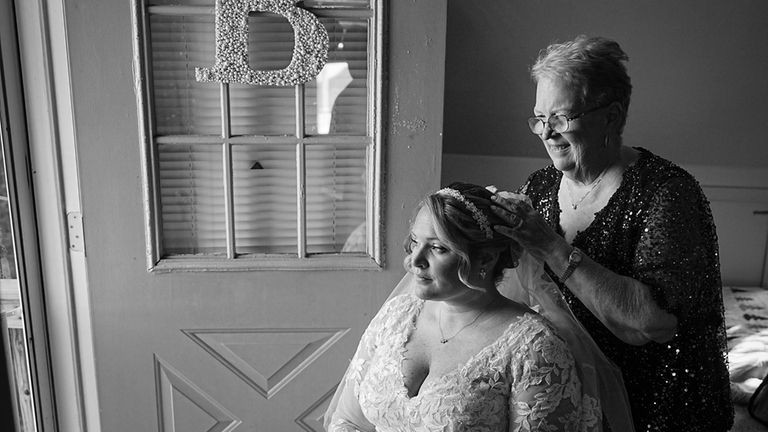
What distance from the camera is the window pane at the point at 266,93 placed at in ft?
6.69

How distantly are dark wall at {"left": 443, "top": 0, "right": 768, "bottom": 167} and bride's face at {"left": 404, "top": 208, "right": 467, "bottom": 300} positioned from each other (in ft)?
5.06

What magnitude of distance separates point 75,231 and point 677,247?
68.5 inches

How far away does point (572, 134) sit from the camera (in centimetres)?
134

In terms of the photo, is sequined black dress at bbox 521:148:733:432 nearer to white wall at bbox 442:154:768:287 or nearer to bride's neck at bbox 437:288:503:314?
bride's neck at bbox 437:288:503:314

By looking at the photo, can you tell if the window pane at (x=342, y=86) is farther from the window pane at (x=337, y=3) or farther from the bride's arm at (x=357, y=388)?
the bride's arm at (x=357, y=388)

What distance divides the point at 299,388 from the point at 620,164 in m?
1.37

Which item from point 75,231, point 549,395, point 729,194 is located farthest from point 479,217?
point 729,194

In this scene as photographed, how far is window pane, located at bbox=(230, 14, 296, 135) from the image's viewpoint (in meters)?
2.04

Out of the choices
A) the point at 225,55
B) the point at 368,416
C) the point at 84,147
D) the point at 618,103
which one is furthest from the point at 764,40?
the point at 84,147

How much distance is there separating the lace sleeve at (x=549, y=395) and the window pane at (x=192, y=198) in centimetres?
126

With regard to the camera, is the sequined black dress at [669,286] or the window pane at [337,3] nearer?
the sequined black dress at [669,286]

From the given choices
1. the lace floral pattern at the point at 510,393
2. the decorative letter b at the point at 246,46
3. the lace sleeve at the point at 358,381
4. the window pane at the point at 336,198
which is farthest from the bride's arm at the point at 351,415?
the decorative letter b at the point at 246,46

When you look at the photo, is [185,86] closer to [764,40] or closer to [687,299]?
[687,299]

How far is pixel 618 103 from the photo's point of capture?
4.34 feet
